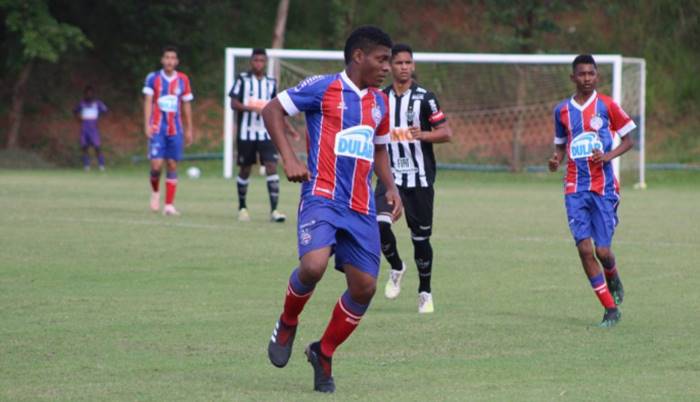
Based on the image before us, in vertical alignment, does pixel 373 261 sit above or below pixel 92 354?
above

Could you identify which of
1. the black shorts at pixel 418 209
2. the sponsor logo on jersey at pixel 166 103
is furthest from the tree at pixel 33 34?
the black shorts at pixel 418 209

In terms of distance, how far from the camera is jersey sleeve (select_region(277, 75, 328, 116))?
7.28m

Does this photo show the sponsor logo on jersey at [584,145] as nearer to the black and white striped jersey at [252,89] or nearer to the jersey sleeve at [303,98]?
the jersey sleeve at [303,98]

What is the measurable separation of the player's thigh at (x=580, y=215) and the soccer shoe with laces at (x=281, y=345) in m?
3.44

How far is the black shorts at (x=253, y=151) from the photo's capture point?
18672mm

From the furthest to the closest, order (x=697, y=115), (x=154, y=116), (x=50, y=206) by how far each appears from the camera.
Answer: (x=697, y=115) → (x=50, y=206) → (x=154, y=116)

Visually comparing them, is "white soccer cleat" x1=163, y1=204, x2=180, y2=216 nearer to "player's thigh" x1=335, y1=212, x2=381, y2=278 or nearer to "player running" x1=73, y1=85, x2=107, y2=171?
"player's thigh" x1=335, y1=212, x2=381, y2=278

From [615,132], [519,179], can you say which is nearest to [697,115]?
[519,179]

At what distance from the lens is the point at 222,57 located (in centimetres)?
4116

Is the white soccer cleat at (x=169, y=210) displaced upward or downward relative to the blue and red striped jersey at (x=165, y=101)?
downward

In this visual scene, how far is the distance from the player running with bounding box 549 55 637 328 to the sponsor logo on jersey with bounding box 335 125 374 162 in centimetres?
323

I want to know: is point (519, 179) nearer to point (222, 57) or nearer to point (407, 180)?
point (222, 57)

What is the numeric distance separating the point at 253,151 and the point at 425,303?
8.66 meters

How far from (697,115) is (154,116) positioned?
21610 mm
